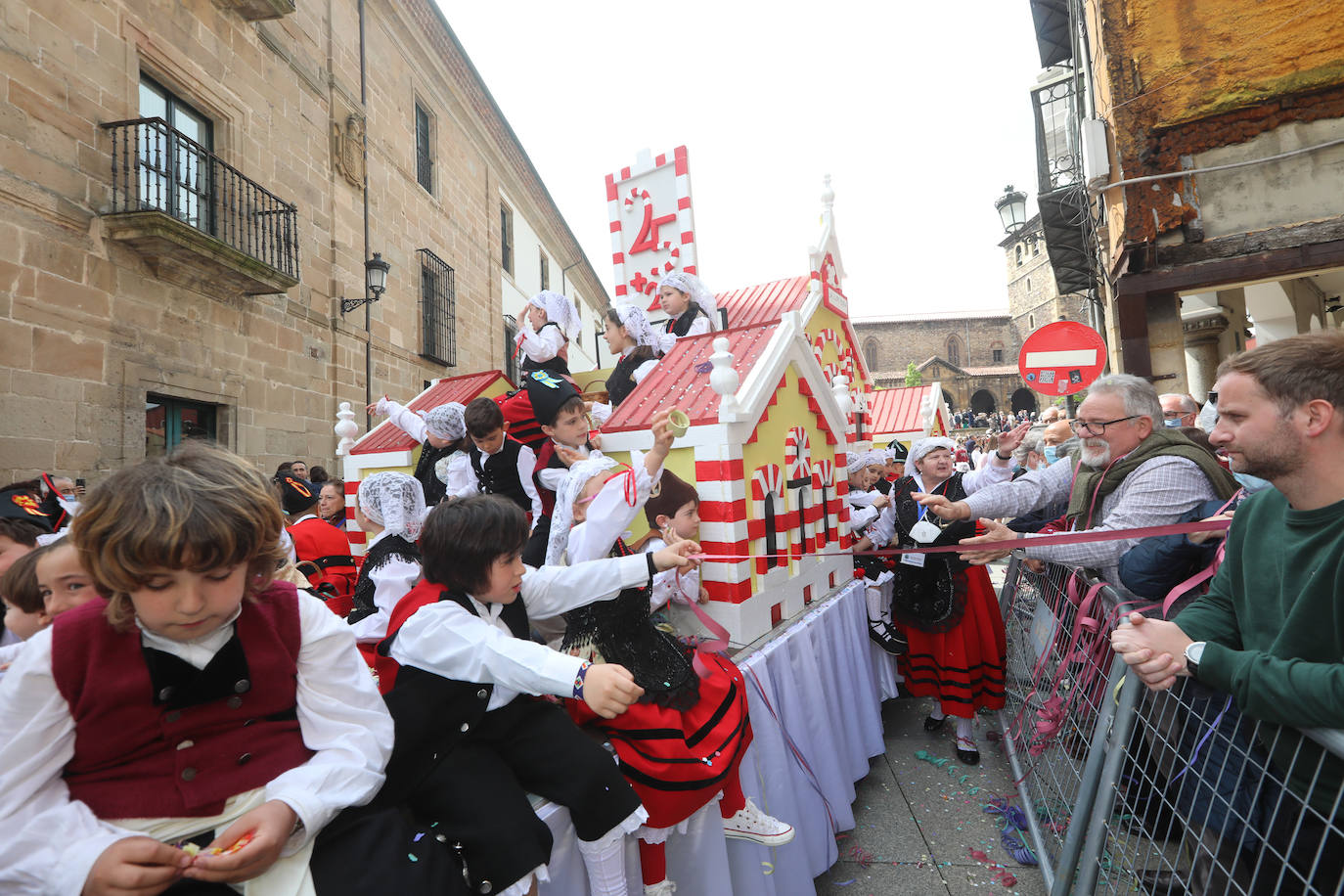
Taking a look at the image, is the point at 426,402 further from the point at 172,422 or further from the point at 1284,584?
the point at 1284,584

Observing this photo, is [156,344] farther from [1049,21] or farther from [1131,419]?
[1049,21]

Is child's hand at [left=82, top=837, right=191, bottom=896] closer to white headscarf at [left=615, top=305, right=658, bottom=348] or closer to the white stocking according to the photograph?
the white stocking

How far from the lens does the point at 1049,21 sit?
40.4 feet

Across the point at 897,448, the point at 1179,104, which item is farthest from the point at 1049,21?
the point at 897,448

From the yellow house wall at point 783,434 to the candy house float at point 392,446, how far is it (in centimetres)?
241

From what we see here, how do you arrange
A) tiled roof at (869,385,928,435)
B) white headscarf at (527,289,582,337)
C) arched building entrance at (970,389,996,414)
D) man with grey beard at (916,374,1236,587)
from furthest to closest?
arched building entrance at (970,389,996,414) → tiled roof at (869,385,928,435) → white headscarf at (527,289,582,337) → man with grey beard at (916,374,1236,587)

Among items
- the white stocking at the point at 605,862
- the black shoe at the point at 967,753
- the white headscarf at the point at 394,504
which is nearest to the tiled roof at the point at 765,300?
the black shoe at the point at 967,753

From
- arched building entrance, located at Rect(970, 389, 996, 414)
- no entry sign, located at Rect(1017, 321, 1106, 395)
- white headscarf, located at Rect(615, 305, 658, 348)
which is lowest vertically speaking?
no entry sign, located at Rect(1017, 321, 1106, 395)

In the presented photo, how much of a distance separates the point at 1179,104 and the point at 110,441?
11581mm

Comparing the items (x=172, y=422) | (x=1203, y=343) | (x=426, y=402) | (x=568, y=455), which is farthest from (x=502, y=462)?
(x=1203, y=343)

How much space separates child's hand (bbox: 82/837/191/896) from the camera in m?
1.09

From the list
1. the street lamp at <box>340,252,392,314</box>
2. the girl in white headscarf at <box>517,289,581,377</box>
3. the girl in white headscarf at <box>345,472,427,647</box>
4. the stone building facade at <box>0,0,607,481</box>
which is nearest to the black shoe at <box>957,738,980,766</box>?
the girl in white headscarf at <box>345,472,427,647</box>

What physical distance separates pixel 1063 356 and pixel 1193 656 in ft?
15.1

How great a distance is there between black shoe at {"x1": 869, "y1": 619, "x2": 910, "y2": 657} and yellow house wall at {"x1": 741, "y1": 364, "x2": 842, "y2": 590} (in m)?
1.33
